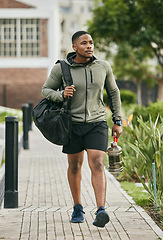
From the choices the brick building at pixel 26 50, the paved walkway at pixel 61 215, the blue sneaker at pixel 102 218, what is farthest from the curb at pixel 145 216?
the brick building at pixel 26 50

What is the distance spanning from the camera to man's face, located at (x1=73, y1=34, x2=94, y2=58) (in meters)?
5.15

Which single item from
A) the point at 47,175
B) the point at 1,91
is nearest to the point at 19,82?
the point at 1,91

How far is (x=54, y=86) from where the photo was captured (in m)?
5.35

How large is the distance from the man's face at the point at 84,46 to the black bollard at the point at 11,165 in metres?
1.66

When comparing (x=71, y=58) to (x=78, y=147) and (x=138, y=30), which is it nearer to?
(x=78, y=147)

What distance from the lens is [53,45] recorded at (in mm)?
36656

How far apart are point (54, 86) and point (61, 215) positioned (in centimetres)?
145

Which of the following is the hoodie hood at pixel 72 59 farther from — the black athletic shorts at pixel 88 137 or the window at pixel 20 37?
the window at pixel 20 37

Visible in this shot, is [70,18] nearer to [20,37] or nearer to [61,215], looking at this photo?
[20,37]

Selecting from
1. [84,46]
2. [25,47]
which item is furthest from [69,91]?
[25,47]

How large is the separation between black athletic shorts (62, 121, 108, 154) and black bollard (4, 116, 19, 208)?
1272 millimetres

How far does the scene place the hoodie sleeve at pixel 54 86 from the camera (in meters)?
5.17

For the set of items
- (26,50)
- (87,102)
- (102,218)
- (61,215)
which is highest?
(26,50)

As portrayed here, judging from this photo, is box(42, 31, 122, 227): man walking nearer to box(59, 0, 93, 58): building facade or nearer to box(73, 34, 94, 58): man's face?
box(73, 34, 94, 58): man's face
